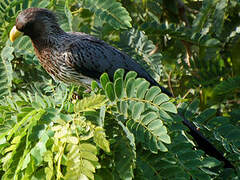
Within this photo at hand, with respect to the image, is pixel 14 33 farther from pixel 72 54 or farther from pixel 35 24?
pixel 72 54

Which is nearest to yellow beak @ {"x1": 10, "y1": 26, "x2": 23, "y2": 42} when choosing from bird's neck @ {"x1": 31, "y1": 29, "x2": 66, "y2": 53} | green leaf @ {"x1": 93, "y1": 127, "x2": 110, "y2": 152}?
bird's neck @ {"x1": 31, "y1": 29, "x2": 66, "y2": 53}

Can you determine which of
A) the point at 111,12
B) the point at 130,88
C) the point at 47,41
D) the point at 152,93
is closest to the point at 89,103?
the point at 130,88

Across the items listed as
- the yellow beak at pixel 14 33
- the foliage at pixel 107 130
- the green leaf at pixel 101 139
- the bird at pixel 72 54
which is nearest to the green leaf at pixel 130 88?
the foliage at pixel 107 130

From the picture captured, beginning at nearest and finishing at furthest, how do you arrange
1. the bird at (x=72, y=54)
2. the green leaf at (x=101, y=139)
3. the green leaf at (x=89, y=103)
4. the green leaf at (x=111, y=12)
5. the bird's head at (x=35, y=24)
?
the green leaf at (x=101, y=139) < the green leaf at (x=89, y=103) < the green leaf at (x=111, y=12) < the bird's head at (x=35, y=24) < the bird at (x=72, y=54)

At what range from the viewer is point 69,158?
2191 millimetres

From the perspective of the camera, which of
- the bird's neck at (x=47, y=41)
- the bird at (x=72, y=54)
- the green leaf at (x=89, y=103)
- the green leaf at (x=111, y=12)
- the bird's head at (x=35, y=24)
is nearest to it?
the green leaf at (x=89, y=103)

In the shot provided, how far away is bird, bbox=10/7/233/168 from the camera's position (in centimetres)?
405

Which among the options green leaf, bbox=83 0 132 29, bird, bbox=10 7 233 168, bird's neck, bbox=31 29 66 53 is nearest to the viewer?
green leaf, bbox=83 0 132 29

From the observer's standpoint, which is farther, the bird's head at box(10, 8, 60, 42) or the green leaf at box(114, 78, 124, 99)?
the bird's head at box(10, 8, 60, 42)

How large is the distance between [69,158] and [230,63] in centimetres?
266

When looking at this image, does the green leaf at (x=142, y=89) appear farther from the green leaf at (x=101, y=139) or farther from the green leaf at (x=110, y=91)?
the green leaf at (x=101, y=139)

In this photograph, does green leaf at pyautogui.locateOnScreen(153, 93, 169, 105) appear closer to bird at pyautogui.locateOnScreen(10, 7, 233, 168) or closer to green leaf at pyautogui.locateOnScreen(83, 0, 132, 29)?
green leaf at pyautogui.locateOnScreen(83, 0, 132, 29)

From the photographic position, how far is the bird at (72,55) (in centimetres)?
405

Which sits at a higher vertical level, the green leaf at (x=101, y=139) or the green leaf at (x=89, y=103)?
the green leaf at (x=89, y=103)
